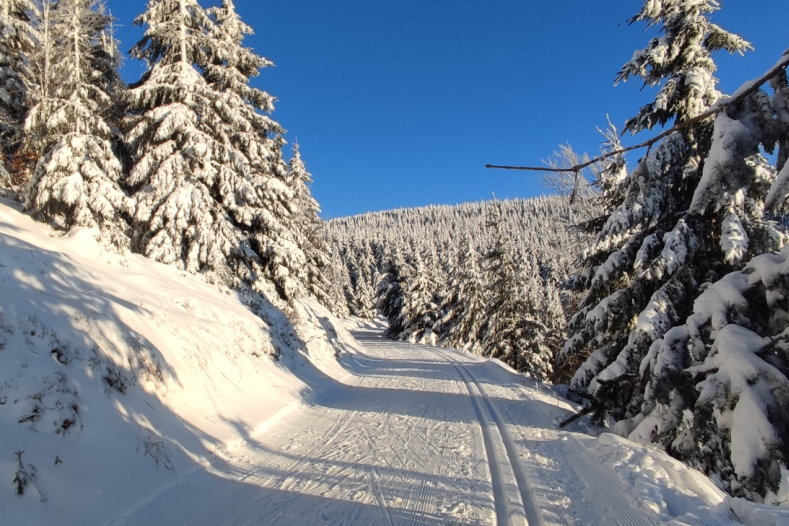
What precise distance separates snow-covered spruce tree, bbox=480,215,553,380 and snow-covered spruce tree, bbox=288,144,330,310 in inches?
443

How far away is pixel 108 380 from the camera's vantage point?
577cm

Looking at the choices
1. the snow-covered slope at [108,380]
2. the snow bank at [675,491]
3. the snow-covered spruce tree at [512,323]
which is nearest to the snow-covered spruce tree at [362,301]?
the snow-covered spruce tree at [512,323]

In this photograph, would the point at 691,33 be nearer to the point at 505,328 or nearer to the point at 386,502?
the point at 386,502

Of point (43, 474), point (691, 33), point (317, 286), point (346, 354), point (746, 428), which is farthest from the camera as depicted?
point (317, 286)

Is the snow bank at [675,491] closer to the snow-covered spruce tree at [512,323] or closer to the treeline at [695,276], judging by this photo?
the treeline at [695,276]

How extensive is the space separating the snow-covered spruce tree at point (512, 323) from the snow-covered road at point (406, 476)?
503 inches

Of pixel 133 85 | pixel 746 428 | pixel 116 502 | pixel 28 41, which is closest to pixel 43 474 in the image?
pixel 116 502

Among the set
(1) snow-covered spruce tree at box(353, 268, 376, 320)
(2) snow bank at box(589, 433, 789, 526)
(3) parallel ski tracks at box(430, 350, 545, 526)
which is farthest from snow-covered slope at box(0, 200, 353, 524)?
(1) snow-covered spruce tree at box(353, 268, 376, 320)

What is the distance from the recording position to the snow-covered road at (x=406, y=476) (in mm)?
4293

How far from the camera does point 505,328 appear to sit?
22.3 metres

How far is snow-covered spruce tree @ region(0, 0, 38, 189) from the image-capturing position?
51.9 ft

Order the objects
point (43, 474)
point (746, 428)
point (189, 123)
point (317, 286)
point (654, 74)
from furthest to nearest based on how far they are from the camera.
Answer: point (317, 286) → point (189, 123) → point (654, 74) → point (43, 474) → point (746, 428)

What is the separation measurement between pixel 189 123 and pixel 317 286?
514 inches

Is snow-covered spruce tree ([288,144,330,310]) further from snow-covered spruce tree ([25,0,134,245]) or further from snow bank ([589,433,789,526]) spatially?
snow bank ([589,433,789,526])
